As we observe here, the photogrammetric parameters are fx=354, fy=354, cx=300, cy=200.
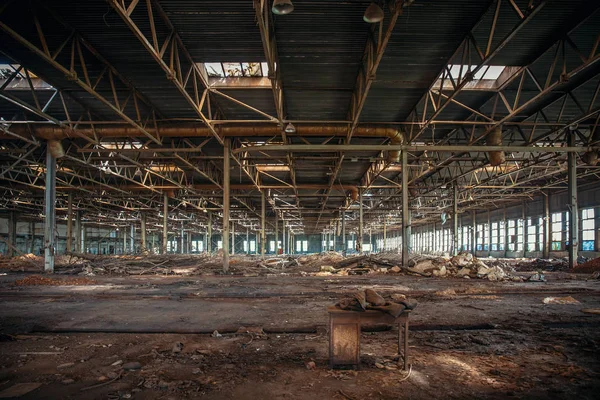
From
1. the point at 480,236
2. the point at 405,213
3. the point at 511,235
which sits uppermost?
the point at 405,213

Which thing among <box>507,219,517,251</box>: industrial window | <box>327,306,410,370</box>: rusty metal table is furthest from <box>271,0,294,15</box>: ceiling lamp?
<box>507,219,517,251</box>: industrial window

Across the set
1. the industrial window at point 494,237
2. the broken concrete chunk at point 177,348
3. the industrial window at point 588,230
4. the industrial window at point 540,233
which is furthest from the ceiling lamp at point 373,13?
the industrial window at point 494,237

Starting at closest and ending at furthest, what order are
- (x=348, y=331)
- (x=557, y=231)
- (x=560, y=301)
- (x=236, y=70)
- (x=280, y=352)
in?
(x=348, y=331) → (x=280, y=352) → (x=560, y=301) → (x=236, y=70) → (x=557, y=231)

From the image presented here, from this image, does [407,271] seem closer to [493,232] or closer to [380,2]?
[380,2]

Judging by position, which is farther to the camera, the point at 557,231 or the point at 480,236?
the point at 480,236

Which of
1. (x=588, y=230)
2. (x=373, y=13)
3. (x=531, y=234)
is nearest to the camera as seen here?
(x=373, y=13)

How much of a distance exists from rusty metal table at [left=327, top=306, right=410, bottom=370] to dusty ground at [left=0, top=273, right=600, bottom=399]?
164 mm

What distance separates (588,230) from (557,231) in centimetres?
403

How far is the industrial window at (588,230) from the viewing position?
26.2 metres

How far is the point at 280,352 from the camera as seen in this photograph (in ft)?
15.3

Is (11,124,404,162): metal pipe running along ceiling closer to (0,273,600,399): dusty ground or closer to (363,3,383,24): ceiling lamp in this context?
(363,3,383,24): ceiling lamp

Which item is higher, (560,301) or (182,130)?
(182,130)

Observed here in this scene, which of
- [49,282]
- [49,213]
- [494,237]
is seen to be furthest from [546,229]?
[49,213]

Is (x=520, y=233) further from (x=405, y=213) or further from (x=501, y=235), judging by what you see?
(x=405, y=213)
